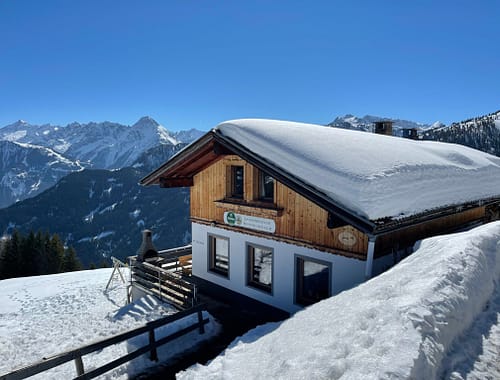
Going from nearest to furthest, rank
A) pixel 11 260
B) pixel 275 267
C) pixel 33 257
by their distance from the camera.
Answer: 1. pixel 275 267
2. pixel 11 260
3. pixel 33 257

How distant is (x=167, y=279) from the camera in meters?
13.3

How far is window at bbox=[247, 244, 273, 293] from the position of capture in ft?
38.0

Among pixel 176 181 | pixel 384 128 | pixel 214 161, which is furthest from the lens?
pixel 384 128

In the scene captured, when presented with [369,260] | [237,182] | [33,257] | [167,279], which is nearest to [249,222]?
[237,182]

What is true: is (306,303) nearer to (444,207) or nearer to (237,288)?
(237,288)

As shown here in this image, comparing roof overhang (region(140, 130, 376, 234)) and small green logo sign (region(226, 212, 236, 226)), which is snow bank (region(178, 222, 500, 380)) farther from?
small green logo sign (region(226, 212, 236, 226))

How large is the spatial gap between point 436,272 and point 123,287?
1837 cm

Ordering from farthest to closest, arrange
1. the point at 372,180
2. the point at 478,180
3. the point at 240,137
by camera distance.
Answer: the point at 478,180 < the point at 240,137 < the point at 372,180

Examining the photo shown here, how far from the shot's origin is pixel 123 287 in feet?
67.3

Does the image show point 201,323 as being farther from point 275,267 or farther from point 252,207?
point 252,207

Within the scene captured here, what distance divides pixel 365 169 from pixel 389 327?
6.12 m

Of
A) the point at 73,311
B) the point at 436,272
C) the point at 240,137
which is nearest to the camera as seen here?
the point at 436,272

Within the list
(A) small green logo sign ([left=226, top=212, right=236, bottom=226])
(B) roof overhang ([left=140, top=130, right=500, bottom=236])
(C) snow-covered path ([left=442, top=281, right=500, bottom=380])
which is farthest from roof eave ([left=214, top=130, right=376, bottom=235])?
(C) snow-covered path ([left=442, top=281, right=500, bottom=380])

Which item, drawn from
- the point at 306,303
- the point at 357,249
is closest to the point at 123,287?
the point at 306,303
